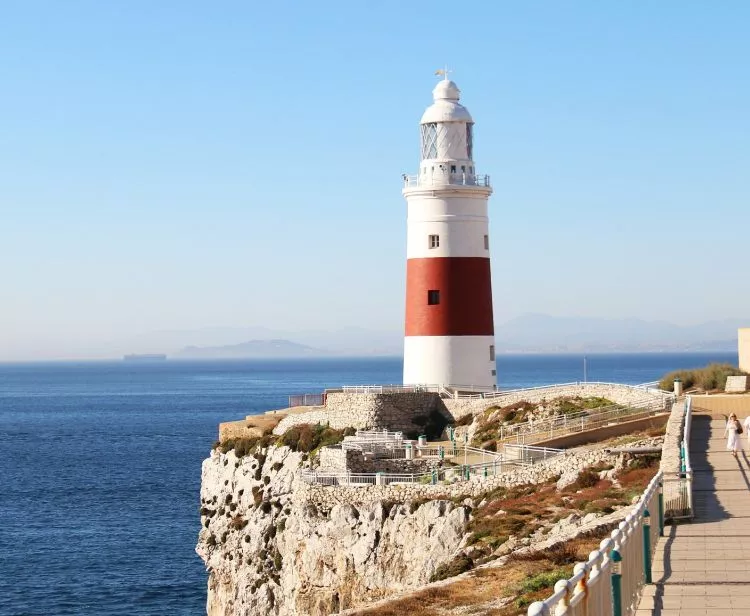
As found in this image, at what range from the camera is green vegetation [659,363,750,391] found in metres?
40.8

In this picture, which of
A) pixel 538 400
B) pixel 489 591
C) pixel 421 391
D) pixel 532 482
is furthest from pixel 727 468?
pixel 421 391

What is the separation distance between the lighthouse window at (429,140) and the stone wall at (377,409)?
28.8 ft

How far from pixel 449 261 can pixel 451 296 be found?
4.06 ft

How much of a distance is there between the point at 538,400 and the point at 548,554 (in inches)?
885

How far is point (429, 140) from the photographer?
45.9 metres

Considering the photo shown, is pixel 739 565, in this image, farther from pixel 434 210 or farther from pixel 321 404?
pixel 321 404

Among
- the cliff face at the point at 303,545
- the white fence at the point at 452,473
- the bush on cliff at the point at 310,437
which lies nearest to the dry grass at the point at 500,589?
the cliff face at the point at 303,545

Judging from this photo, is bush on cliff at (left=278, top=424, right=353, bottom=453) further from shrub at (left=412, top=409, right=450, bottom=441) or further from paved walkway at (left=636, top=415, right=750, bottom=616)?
paved walkway at (left=636, top=415, right=750, bottom=616)

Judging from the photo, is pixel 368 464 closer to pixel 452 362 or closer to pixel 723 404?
pixel 723 404

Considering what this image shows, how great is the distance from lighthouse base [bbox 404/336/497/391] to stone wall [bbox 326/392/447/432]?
5.53 ft

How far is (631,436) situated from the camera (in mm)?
32062

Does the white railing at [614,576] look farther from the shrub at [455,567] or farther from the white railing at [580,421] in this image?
the white railing at [580,421]

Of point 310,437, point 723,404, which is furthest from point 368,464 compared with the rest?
point 723,404

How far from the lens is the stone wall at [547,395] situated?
38562 millimetres
